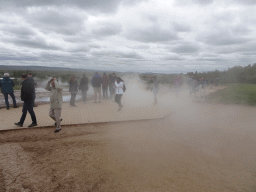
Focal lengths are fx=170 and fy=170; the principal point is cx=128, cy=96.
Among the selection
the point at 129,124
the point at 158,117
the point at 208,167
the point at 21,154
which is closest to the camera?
the point at 208,167

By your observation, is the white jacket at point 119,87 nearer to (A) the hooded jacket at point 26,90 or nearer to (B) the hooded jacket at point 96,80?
(B) the hooded jacket at point 96,80

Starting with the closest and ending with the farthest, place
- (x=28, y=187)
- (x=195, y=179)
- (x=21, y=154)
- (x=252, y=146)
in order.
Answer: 1. (x=28, y=187)
2. (x=195, y=179)
3. (x=21, y=154)
4. (x=252, y=146)

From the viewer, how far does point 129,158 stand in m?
4.17

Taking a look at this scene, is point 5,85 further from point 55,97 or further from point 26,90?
point 55,97

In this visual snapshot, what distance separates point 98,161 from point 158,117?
13.2 ft

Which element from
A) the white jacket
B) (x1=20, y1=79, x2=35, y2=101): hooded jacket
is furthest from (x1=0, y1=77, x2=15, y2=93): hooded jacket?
the white jacket

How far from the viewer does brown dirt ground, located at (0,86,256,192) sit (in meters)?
3.24

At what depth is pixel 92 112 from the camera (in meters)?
8.17

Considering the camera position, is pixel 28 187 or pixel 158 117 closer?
pixel 28 187

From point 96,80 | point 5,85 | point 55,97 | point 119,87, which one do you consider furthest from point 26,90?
point 96,80

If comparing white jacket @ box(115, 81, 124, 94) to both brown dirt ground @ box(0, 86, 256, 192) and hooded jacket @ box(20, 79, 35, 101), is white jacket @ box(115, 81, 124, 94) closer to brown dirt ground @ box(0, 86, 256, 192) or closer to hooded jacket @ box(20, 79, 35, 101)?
brown dirt ground @ box(0, 86, 256, 192)

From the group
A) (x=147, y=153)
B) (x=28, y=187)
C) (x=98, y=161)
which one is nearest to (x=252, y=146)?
(x=147, y=153)

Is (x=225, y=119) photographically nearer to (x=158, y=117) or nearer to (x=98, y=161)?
(x=158, y=117)

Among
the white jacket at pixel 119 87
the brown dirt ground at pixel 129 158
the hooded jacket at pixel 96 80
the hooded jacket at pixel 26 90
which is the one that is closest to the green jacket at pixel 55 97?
the hooded jacket at pixel 26 90
